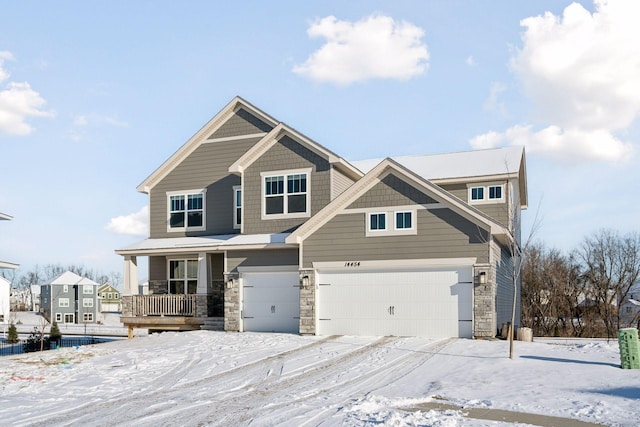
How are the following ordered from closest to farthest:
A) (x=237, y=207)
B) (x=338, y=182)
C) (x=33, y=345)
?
(x=338, y=182) < (x=237, y=207) < (x=33, y=345)

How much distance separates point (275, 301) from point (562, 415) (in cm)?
1372

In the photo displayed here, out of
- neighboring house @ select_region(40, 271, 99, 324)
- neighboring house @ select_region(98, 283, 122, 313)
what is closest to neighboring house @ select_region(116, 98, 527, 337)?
neighboring house @ select_region(40, 271, 99, 324)

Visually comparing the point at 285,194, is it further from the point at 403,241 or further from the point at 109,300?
the point at 109,300

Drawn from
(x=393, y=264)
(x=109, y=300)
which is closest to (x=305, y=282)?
(x=393, y=264)

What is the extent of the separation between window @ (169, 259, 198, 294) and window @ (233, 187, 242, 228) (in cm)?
234

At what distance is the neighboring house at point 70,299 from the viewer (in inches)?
2884

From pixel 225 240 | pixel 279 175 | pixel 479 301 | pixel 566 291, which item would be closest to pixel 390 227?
pixel 479 301

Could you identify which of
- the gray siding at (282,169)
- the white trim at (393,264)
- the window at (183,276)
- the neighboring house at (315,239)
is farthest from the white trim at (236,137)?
the white trim at (393,264)

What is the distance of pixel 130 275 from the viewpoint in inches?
972

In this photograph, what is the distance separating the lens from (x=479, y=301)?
1888 cm

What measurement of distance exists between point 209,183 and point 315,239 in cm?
620

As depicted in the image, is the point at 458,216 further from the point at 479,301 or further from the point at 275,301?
the point at 275,301

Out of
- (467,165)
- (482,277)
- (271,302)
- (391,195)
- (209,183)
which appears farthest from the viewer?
(467,165)

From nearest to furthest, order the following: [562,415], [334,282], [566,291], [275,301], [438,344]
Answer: [562,415]
[438,344]
[334,282]
[275,301]
[566,291]
